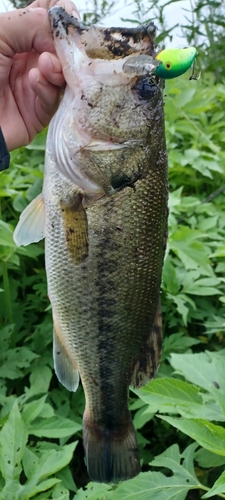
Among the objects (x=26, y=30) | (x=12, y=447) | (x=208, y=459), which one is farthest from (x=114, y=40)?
(x=208, y=459)

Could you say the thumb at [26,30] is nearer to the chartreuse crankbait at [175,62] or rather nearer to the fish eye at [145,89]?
the fish eye at [145,89]

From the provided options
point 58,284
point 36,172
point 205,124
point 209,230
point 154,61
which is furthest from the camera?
point 205,124

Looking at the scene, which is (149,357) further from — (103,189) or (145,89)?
(145,89)

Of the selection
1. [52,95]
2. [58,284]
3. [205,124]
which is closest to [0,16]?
[52,95]

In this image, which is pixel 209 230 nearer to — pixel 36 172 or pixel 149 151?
pixel 36 172

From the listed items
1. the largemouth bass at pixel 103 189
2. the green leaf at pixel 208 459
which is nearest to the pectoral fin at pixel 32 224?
the largemouth bass at pixel 103 189
